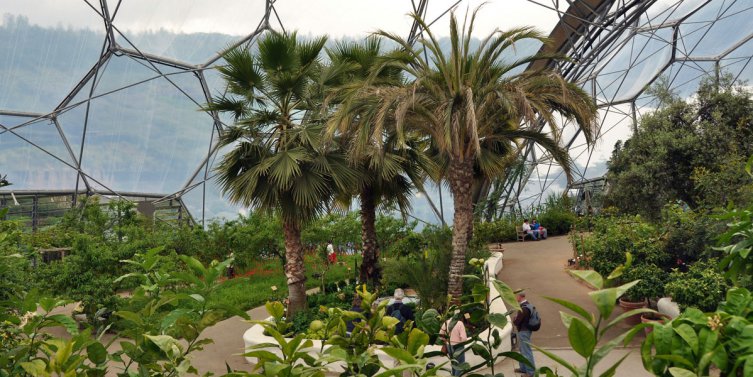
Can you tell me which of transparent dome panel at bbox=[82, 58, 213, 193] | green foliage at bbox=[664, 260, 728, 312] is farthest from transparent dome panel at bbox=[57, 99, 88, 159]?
green foliage at bbox=[664, 260, 728, 312]

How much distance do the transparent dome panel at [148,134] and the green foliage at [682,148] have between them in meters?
20.4

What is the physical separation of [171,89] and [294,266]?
19.4m

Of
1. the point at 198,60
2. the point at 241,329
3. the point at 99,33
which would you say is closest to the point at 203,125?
the point at 198,60

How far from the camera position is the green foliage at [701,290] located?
8891 millimetres

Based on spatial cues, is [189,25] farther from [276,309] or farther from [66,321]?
[276,309]

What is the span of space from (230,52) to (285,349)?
34.3ft

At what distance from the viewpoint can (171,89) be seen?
27484 mm

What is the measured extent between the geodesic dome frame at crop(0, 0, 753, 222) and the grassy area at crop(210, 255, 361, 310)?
7.18 meters

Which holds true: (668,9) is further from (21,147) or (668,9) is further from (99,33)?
(21,147)

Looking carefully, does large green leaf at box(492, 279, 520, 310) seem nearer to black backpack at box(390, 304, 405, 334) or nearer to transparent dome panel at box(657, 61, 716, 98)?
black backpack at box(390, 304, 405, 334)

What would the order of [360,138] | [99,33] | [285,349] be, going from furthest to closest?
1. [99,33]
2. [360,138]
3. [285,349]

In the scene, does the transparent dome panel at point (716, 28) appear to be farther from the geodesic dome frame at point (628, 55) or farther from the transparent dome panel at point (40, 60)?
the transparent dome panel at point (40, 60)

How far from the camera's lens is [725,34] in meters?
27.1

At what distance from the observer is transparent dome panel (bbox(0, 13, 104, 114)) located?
25266mm
